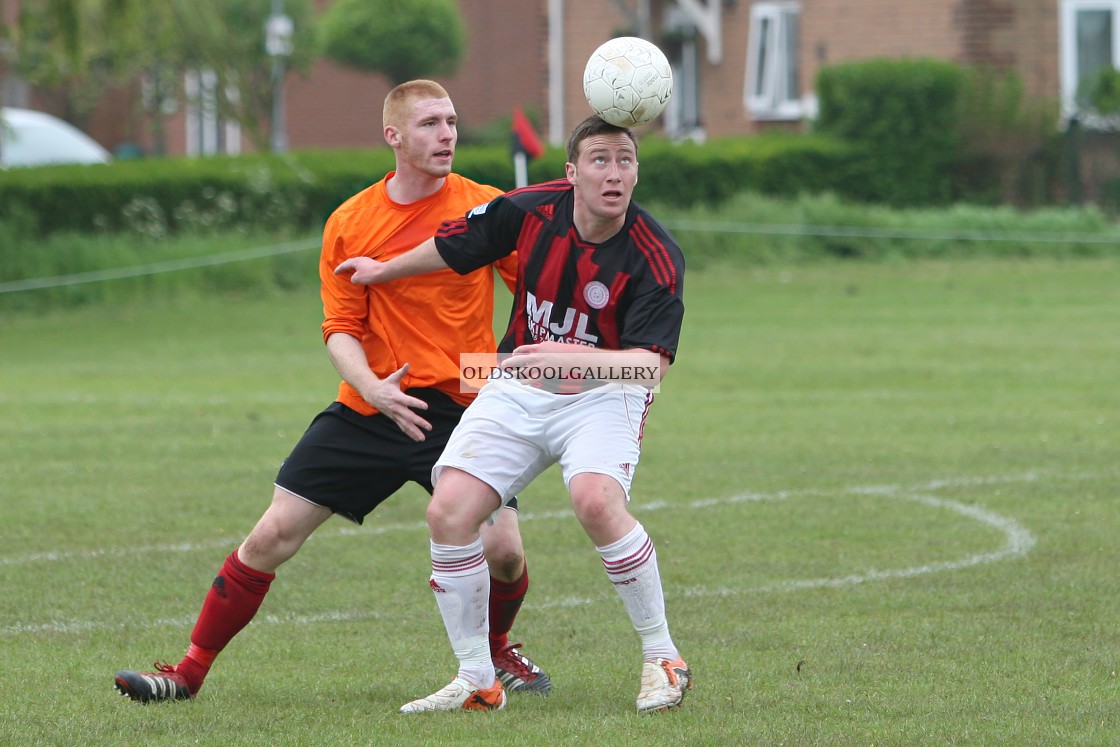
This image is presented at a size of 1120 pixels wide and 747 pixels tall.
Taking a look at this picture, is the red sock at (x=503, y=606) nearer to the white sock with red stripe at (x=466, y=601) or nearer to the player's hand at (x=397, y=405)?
the white sock with red stripe at (x=466, y=601)

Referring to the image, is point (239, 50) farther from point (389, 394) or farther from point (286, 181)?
point (389, 394)

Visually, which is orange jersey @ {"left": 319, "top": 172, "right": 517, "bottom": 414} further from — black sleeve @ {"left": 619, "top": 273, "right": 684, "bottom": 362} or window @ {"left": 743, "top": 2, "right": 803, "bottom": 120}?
window @ {"left": 743, "top": 2, "right": 803, "bottom": 120}

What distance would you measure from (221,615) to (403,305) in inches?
49.6

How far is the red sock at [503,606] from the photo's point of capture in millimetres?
6180

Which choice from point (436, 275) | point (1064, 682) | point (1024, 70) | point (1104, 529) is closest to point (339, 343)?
point (436, 275)

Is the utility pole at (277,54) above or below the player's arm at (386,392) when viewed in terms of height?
above

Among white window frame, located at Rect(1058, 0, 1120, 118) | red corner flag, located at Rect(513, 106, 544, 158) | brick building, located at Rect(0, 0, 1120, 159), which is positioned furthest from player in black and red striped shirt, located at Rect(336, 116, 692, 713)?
white window frame, located at Rect(1058, 0, 1120, 118)

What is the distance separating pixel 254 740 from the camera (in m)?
5.22

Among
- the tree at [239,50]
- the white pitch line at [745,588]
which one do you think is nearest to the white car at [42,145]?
the tree at [239,50]

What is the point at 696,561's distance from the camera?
8172 mm

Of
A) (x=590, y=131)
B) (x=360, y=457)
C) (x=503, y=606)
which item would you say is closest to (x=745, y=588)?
(x=503, y=606)

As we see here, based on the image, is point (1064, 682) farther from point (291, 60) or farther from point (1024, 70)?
point (291, 60)

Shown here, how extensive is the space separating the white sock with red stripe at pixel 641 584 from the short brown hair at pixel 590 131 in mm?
1241

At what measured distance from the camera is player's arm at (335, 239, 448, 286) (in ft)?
19.1
